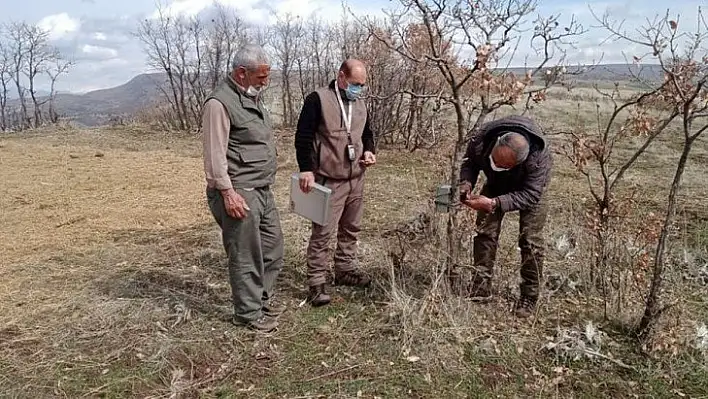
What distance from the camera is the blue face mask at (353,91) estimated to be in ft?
11.7

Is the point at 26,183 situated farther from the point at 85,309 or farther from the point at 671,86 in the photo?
the point at 671,86

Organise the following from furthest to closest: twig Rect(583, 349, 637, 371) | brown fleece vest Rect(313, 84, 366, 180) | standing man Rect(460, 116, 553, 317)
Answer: brown fleece vest Rect(313, 84, 366, 180)
standing man Rect(460, 116, 553, 317)
twig Rect(583, 349, 637, 371)

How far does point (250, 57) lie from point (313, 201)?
0.93 m

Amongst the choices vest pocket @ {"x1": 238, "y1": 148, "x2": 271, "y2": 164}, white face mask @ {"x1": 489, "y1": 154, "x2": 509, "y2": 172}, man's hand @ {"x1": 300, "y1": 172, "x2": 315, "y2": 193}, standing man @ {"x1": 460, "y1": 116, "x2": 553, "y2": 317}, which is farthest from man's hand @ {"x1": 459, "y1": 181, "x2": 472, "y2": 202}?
vest pocket @ {"x1": 238, "y1": 148, "x2": 271, "y2": 164}

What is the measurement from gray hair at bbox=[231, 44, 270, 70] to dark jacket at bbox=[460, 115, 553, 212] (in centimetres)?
133

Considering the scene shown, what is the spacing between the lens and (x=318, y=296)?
12.5ft

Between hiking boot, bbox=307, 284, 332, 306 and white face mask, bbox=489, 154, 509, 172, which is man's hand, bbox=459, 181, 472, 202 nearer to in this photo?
Answer: white face mask, bbox=489, 154, 509, 172

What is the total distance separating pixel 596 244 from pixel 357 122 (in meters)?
1.79

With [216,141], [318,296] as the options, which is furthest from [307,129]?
[318,296]

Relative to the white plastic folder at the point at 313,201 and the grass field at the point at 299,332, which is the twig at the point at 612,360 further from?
the white plastic folder at the point at 313,201

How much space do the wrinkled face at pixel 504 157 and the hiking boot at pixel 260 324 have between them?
1596 millimetres

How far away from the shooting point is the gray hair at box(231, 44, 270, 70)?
3.09 metres

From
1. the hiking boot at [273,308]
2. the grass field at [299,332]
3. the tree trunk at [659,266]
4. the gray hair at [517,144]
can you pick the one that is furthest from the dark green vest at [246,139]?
the tree trunk at [659,266]

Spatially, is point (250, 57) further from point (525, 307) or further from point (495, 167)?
point (525, 307)
